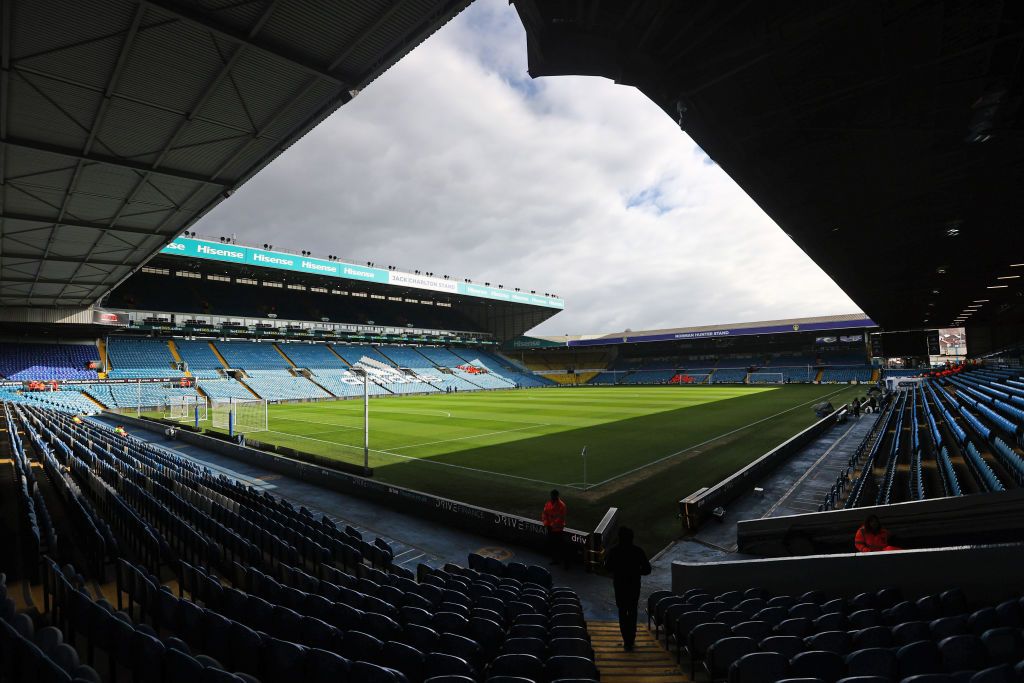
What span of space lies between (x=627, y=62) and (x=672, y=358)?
80861 millimetres

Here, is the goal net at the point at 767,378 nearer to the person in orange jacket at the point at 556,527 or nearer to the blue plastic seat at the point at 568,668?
the person in orange jacket at the point at 556,527

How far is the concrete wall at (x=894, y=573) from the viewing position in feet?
14.7

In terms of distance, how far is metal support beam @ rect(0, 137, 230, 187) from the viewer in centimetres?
1083

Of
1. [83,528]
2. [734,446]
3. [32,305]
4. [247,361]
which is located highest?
[32,305]

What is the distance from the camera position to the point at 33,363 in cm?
4238

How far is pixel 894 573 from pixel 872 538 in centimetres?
110

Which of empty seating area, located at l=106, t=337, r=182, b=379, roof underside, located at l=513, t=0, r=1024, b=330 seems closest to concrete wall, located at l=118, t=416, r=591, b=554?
roof underside, located at l=513, t=0, r=1024, b=330

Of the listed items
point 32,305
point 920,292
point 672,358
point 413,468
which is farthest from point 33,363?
point 672,358

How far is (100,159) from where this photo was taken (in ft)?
39.0

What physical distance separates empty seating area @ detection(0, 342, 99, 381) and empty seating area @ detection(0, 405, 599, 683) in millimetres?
44765

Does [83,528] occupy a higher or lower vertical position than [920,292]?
lower

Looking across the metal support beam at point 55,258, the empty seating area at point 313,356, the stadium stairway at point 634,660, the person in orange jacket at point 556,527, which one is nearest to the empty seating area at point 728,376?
the empty seating area at point 313,356

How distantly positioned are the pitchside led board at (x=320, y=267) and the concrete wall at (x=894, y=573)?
4479cm

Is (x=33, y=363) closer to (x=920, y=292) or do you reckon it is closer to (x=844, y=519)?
(x=844, y=519)
